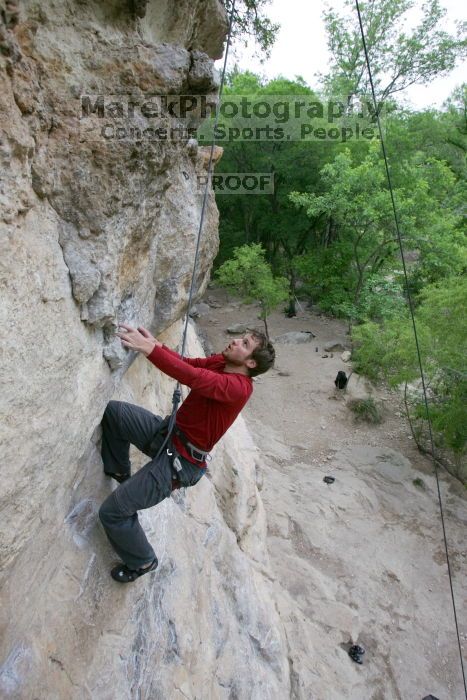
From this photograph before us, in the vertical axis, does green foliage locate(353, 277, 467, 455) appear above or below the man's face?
below

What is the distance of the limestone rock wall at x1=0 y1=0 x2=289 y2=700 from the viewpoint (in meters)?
2.00

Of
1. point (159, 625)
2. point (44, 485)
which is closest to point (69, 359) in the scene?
point (44, 485)

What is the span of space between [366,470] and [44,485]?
833cm

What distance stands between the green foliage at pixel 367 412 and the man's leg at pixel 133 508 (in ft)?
29.8

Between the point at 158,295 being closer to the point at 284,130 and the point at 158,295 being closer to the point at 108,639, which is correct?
the point at 108,639

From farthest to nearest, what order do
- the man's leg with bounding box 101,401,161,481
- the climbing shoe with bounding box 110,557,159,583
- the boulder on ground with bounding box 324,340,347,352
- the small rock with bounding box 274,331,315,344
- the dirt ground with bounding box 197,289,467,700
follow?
1. the small rock with bounding box 274,331,315,344
2. the boulder on ground with bounding box 324,340,347,352
3. the dirt ground with bounding box 197,289,467,700
4. the man's leg with bounding box 101,401,161,481
5. the climbing shoe with bounding box 110,557,159,583

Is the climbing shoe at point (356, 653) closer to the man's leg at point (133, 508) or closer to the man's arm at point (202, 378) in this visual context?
the man's leg at point (133, 508)

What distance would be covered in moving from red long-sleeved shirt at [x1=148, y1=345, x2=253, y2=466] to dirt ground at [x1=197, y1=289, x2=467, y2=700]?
315cm

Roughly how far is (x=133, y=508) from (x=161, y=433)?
0.55m

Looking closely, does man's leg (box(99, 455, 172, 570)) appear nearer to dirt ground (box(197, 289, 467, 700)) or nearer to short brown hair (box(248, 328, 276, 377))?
short brown hair (box(248, 328, 276, 377))

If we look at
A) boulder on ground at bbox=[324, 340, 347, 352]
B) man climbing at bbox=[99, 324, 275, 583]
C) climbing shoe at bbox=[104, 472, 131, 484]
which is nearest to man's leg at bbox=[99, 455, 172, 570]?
man climbing at bbox=[99, 324, 275, 583]

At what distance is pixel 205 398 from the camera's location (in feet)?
10.00

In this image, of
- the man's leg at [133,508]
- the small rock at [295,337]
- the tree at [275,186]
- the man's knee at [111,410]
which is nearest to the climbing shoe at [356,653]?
the man's leg at [133,508]

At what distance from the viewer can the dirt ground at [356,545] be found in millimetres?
5336
